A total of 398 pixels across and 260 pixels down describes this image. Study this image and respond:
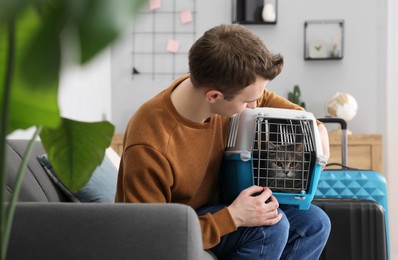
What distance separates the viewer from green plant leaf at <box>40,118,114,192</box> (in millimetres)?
1041

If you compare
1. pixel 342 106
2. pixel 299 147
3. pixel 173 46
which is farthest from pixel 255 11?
pixel 299 147

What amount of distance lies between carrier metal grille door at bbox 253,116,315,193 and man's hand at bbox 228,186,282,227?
0.36 feet

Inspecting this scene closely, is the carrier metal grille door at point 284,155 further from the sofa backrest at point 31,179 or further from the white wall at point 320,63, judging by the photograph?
the white wall at point 320,63

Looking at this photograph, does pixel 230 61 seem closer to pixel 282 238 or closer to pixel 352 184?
pixel 282 238

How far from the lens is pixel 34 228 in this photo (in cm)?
133

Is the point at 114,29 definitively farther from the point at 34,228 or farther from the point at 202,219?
the point at 202,219

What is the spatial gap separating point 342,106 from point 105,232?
342 centimetres

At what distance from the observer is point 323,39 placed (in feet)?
16.0

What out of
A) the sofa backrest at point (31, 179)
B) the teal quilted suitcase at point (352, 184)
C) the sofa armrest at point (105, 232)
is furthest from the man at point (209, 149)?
the teal quilted suitcase at point (352, 184)

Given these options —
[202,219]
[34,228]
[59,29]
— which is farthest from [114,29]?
[202,219]

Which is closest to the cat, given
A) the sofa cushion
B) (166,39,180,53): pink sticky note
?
the sofa cushion

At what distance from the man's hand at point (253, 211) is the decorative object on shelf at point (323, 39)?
10.2ft

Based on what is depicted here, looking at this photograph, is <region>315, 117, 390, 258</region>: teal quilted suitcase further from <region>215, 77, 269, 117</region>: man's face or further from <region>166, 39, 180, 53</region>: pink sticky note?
<region>166, 39, 180, 53</region>: pink sticky note

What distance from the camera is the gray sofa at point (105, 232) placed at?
1265mm
